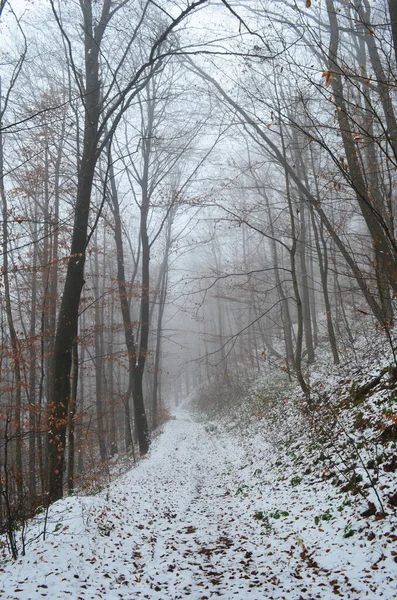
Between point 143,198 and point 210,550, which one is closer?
point 210,550

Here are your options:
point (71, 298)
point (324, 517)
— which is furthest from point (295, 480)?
point (71, 298)

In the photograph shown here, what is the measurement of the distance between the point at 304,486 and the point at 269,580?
2518 mm

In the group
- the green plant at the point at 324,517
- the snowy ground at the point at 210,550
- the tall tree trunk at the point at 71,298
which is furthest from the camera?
the tall tree trunk at the point at 71,298

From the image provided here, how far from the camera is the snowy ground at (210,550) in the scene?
356cm

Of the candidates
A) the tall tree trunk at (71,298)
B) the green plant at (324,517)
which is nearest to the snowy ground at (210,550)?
the green plant at (324,517)

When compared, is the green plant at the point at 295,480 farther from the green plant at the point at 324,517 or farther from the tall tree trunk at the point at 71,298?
the tall tree trunk at the point at 71,298

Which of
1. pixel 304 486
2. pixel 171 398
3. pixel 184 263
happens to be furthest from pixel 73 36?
pixel 171 398

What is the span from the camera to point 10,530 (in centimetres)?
409

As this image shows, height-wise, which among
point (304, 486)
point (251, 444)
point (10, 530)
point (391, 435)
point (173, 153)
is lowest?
point (251, 444)

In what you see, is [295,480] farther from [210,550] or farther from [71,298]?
[71,298]

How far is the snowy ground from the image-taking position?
3.56m

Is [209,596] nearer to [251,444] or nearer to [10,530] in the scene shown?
[10,530]

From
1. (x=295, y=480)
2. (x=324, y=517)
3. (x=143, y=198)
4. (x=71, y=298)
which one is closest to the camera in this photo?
(x=324, y=517)

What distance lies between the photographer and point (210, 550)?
4.89m
